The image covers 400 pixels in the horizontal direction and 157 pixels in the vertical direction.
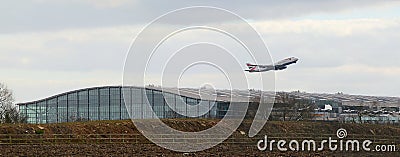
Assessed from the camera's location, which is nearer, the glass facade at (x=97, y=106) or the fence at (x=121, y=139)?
the fence at (x=121, y=139)

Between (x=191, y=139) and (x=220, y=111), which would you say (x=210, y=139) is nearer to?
(x=191, y=139)

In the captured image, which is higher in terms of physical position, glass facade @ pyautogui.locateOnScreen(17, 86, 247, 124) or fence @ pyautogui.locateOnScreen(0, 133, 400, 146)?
glass facade @ pyautogui.locateOnScreen(17, 86, 247, 124)

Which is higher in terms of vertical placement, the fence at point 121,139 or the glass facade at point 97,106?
the glass facade at point 97,106

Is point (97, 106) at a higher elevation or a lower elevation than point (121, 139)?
higher

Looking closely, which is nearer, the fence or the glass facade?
the fence

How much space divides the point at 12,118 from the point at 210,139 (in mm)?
25787

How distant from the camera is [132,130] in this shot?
52344 mm

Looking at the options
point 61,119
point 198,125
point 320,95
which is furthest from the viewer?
point 320,95

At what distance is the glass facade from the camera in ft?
212

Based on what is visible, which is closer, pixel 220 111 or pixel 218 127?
pixel 218 127

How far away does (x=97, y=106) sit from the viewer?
7500cm

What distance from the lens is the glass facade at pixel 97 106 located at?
64.6 meters


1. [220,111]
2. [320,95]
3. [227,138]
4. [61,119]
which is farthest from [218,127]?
[320,95]

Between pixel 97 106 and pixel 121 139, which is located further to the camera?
pixel 97 106
